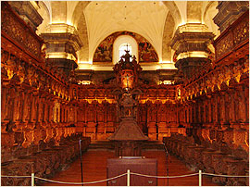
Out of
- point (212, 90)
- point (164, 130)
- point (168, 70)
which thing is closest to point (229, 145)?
point (212, 90)

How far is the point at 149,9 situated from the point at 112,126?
11.8 m

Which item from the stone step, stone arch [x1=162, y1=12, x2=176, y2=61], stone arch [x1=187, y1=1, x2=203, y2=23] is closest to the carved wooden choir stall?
stone arch [x1=187, y1=1, x2=203, y2=23]

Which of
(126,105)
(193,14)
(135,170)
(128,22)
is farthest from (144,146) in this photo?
(128,22)

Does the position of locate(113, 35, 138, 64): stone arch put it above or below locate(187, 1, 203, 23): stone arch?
above

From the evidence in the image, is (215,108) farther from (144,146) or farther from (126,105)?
(144,146)

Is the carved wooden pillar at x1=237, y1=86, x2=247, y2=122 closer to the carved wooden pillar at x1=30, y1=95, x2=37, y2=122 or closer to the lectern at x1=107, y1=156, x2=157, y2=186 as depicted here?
the lectern at x1=107, y1=156, x2=157, y2=186

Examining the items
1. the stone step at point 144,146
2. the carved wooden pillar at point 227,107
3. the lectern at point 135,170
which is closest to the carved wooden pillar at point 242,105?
the carved wooden pillar at point 227,107

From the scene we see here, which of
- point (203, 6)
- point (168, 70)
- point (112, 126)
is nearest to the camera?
point (203, 6)

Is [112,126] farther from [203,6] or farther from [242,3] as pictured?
[242,3]

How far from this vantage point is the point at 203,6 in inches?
603

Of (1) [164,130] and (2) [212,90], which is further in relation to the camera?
(1) [164,130]

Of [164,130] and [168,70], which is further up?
[168,70]

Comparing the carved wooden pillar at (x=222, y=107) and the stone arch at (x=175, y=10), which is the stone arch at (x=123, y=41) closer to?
the stone arch at (x=175, y=10)

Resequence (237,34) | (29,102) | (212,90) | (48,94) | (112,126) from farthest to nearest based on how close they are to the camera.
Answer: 1. (112,126)
2. (48,94)
3. (212,90)
4. (29,102)
5. (237,34)
